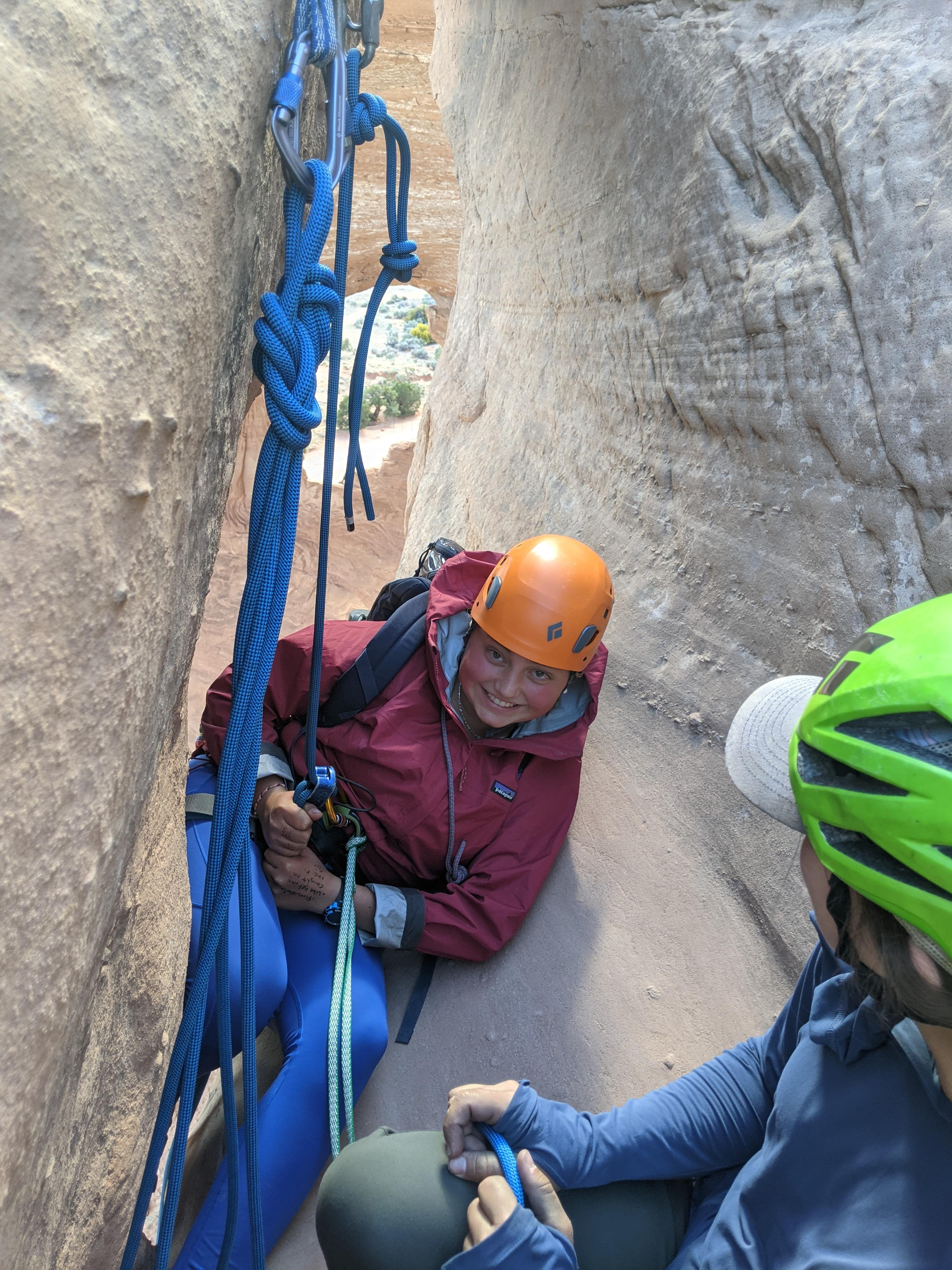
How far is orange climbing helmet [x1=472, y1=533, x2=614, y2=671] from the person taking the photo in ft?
6.79

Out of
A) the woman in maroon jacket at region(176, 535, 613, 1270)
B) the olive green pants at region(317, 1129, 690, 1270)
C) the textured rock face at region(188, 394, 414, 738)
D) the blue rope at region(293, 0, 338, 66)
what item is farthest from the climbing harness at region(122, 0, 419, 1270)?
the textured rock face at region(188, 394, 414, 738)

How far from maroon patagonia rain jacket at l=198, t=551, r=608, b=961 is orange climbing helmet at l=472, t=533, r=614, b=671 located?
132mm

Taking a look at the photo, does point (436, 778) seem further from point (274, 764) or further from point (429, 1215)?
point (429, 1215)

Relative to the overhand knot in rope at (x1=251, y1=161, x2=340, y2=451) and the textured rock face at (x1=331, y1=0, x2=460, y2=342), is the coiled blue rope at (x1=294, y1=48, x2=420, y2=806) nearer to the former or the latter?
the overhand knot in rope at (x1=251, y1=161, x2=340, y2=451)

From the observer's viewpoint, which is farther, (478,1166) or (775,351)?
(775,351)

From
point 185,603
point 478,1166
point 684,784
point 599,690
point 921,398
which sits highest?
point 921,398

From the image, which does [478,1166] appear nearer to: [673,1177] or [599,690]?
[673,1177]

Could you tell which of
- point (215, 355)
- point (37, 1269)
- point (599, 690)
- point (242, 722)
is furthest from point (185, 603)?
point (599, 690)

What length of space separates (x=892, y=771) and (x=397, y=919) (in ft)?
4.51

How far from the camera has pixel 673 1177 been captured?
4.87 ft

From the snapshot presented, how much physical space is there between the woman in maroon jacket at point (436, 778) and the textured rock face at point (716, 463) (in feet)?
0.71

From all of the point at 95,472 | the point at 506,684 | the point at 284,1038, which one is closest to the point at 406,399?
the point at 506,684

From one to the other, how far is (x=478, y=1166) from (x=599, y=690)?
1.22 m

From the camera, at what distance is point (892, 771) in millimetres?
954
